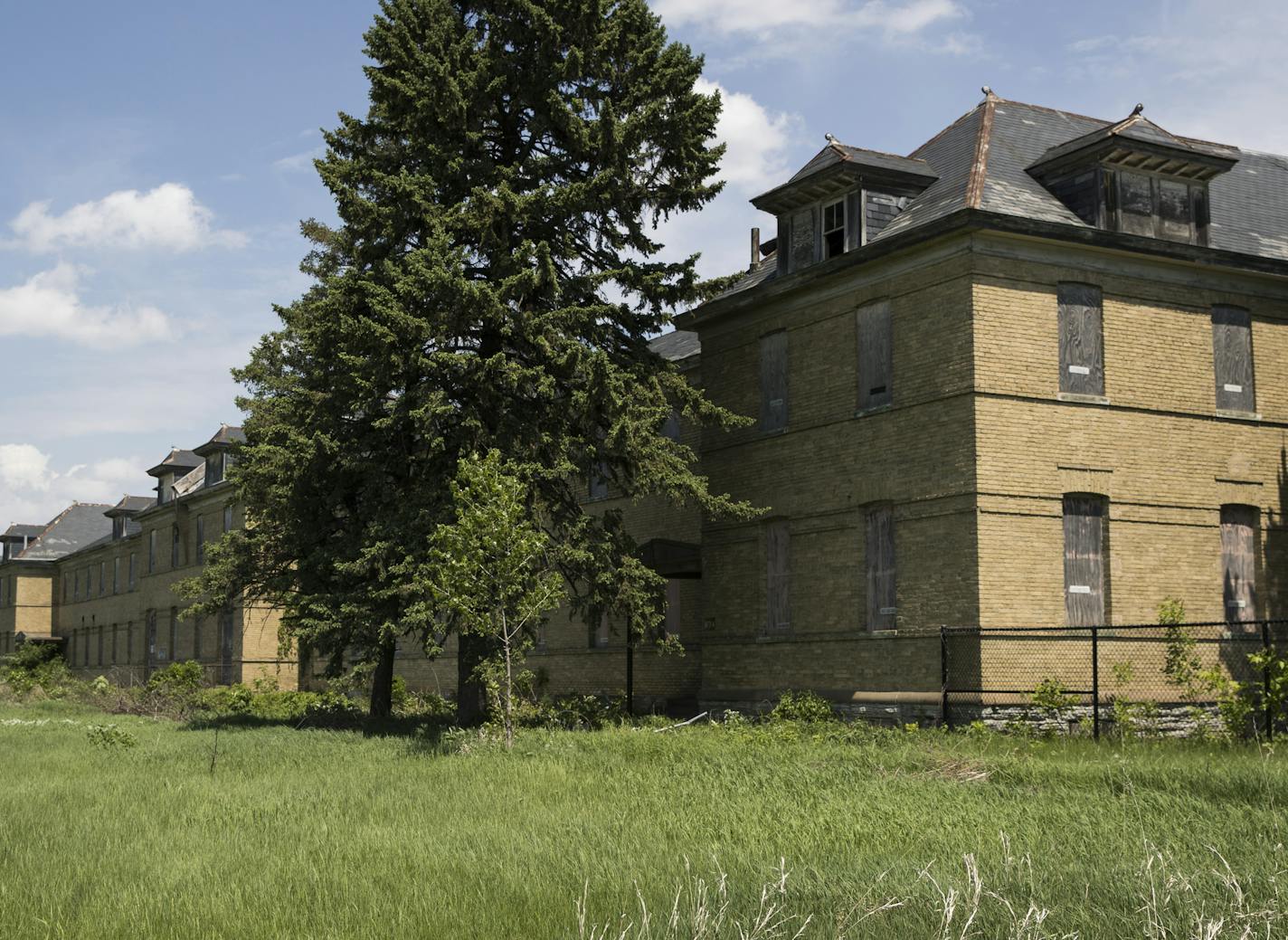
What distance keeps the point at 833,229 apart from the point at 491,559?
1056 centimetres

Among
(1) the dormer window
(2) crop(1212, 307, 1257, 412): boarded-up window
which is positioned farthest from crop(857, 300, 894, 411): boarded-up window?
(2) crop(1212, 307, 1257, 412): boarded-up window

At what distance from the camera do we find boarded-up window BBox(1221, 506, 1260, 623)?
75.7ft

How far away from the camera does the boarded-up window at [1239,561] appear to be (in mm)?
23078

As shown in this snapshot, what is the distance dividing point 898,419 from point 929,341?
1.51 metres

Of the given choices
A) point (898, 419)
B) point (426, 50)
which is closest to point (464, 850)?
point (898, 419)

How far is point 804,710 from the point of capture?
75.4 ft

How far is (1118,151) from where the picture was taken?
76.2 ft

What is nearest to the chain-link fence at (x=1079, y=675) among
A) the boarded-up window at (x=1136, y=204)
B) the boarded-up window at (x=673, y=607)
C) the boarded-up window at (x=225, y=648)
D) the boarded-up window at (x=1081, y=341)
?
the boarded-up window at (x=1081, y=341)

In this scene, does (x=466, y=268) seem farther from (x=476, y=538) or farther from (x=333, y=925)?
(x=333, y=925)

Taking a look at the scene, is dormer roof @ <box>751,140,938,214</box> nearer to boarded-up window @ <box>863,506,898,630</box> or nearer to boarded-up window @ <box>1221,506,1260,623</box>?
boarded-up window @ <box>863,506,898,630</box>

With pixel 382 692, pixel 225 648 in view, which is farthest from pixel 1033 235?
pixel 225 648

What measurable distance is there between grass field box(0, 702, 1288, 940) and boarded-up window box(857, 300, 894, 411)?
7.75 m

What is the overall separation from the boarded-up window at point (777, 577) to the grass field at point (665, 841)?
761 cm

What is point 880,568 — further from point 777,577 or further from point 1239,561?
point 1239,561
